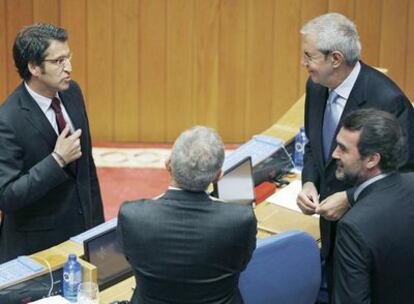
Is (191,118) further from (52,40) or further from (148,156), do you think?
(52,40)

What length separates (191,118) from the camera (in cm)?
725

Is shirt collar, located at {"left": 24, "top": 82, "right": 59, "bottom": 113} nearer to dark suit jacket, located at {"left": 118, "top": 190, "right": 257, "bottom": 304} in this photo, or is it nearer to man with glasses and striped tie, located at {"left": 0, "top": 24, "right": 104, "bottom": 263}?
man with glasses and striped tie, located at {"left": 0, "top": 24, "right": 104, "bottom": 263}

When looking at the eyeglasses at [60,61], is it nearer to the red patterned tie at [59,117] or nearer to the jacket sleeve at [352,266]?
the red patterned tie at [59,117]

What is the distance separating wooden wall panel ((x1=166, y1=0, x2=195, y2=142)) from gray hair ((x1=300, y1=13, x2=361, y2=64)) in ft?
11.8

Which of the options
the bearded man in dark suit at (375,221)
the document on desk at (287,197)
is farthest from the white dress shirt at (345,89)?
the document on desk at (287,197)

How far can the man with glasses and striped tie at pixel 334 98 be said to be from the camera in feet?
11.3

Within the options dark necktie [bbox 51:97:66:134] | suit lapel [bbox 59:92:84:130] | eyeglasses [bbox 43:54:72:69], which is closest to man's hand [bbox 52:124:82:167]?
dark necktie [bbox 51:97:66:134]

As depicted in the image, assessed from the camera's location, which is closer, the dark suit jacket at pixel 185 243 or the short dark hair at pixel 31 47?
the dark suit jacket at pixel 185 243

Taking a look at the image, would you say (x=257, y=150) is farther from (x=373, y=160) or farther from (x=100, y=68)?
(x=100, y=68)

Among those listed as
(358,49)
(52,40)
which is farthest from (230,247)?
(52,40)

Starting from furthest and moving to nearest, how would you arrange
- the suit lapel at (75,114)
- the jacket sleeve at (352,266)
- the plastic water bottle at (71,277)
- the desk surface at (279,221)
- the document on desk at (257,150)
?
the document on desk at (257,150)
the desk surface at (279,221)
the suit lapel at (75,114)
the plastic water bottle at (71,277)
the jacket sleeve at (352,266)

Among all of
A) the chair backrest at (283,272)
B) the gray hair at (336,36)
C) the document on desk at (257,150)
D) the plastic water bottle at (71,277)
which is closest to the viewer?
the chair backrest at (283,272)

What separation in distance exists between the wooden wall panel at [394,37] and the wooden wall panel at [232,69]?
1231 millimetres

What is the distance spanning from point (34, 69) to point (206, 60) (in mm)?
3591
